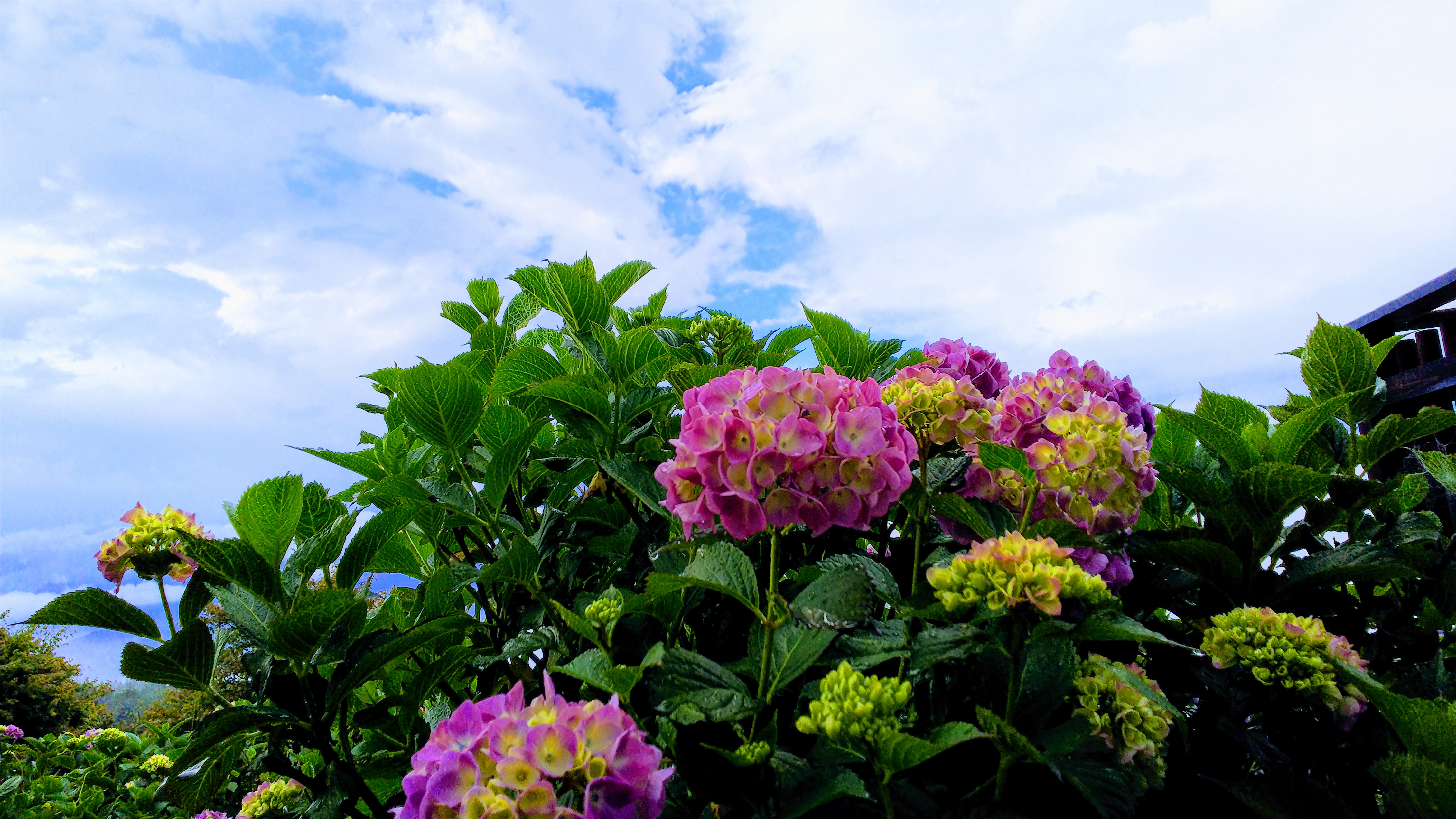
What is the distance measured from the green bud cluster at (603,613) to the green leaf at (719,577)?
A: 91mm

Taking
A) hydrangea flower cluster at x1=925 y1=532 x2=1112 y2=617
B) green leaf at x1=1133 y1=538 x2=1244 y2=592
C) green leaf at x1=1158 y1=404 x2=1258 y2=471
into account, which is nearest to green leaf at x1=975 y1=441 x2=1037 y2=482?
hydrangea flower cluster at x1=925 y1=532 x2=1112 y2=617

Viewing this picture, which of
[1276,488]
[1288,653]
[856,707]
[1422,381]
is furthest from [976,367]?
A: [1422,381]

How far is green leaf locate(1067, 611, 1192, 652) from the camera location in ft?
3.41

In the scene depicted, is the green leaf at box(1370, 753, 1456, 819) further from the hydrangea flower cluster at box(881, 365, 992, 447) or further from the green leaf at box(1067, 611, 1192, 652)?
the hydrangea flower cluster at box(881, 365, 992, 447)

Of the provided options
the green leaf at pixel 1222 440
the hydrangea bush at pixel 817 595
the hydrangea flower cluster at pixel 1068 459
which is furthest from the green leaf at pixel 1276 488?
the hydrangea flower cluster at pixel 1068 459

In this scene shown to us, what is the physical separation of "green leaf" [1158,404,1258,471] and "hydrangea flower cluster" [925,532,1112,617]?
2.54ft

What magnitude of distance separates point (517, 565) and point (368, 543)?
1.11 ft

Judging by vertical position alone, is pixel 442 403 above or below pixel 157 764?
above

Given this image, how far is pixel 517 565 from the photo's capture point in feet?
4.83

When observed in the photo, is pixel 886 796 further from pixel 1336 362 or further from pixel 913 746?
pixel 1336 362

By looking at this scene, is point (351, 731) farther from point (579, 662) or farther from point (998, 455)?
point (998, 455)

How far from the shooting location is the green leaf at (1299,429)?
1.64 meters

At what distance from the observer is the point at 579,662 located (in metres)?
1.26

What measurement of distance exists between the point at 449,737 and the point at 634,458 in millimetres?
719
